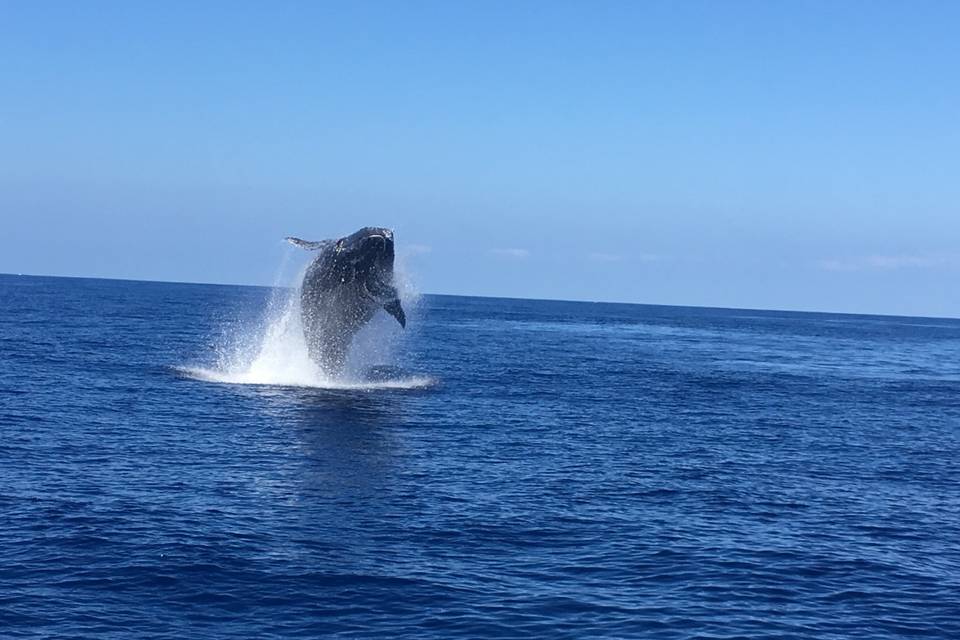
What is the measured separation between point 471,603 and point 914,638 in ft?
29.1

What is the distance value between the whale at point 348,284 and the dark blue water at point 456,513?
147 inches

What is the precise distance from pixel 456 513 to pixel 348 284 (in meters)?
20.8

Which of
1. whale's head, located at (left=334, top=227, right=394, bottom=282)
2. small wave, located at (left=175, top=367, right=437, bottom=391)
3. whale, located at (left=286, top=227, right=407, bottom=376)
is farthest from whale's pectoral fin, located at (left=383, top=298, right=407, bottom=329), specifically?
small wave, located at (left=175, top=367, right=437, bottom=391)

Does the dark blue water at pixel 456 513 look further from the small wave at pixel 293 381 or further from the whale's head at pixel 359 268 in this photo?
the whale's head at pixel 359 268

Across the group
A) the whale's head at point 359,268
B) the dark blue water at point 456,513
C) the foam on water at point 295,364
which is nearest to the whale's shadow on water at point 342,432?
the dark blue water at point 456,513

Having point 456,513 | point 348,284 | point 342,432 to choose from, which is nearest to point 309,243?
point 348,284

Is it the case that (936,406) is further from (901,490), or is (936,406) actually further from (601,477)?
(601,477)

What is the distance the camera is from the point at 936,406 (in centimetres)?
6512

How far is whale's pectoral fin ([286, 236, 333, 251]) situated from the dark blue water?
703cm

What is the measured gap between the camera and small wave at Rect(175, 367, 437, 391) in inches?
2153

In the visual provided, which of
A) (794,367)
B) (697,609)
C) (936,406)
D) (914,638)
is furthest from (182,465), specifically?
(794,367)

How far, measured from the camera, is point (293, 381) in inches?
2179

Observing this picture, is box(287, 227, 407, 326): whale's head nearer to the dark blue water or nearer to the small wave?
the dark blue water

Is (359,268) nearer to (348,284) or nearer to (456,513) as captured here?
(348,284)
